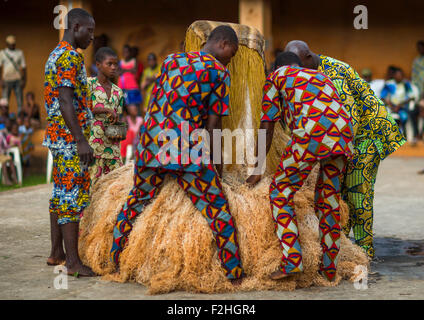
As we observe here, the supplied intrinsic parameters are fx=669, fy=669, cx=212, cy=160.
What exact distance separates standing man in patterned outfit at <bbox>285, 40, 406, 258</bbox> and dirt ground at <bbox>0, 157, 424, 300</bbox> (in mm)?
364

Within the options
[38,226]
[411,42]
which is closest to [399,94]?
[411,42]

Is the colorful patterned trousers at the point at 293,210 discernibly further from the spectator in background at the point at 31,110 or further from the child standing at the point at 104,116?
the spectator in background at the point at 31,110

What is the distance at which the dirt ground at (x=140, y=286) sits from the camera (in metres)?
4.28

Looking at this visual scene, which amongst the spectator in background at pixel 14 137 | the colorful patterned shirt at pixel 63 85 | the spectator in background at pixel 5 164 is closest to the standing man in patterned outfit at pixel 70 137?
Answer: the colorful patterned shirt at pixel 63 85

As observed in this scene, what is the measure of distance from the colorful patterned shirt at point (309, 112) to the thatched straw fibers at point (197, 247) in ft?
1.77

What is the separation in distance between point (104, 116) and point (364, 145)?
218 centimetres

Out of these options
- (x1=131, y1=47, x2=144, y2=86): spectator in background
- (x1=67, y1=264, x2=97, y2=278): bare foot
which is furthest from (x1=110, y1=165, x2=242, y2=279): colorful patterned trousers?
(x1=131, y1=47, x2=144, y2=86): spectator in background

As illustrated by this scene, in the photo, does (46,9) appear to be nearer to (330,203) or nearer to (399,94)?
(399,94)

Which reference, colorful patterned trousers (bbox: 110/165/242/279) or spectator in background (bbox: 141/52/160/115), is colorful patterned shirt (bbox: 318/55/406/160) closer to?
colorful patterned trousers (bbox: 110/165/242/279)

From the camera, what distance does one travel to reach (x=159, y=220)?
179 inches

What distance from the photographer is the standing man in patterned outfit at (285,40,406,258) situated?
17.2 feet

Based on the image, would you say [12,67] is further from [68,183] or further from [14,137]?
[68,183]

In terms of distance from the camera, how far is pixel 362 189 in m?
5.25

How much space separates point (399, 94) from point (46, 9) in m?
8.08
